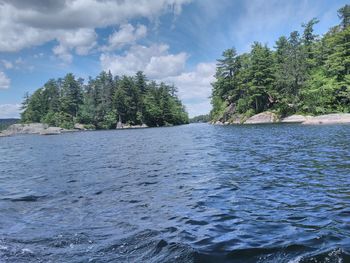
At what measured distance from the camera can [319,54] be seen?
77.8 m

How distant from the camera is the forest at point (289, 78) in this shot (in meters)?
67.1

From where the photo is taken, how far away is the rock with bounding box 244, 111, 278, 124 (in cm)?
7581

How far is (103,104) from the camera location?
397 ft

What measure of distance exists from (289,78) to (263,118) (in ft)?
35.5

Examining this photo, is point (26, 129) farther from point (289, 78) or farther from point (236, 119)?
point (289, 78)

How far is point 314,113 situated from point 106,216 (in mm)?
66417

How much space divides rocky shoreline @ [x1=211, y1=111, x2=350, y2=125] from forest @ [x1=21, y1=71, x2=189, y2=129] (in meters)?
39.9

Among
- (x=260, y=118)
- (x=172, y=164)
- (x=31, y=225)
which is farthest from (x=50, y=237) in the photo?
(x=260, y=118)

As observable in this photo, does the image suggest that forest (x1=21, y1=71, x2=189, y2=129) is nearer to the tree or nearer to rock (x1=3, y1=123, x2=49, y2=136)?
rock (x1=3, y1=123, x2=49, y2=136)

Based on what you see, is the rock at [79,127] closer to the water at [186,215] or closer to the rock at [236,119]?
the rock at [236,119]

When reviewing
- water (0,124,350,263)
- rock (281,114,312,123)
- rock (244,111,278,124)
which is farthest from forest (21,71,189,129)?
water (0,124,350,263)

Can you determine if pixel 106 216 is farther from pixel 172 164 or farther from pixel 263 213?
pixel 172 164

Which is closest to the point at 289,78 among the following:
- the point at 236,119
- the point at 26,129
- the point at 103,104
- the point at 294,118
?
the point at 294,118

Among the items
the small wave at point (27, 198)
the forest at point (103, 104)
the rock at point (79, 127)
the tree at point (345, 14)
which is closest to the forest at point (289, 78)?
the tree at point (345, 14)
